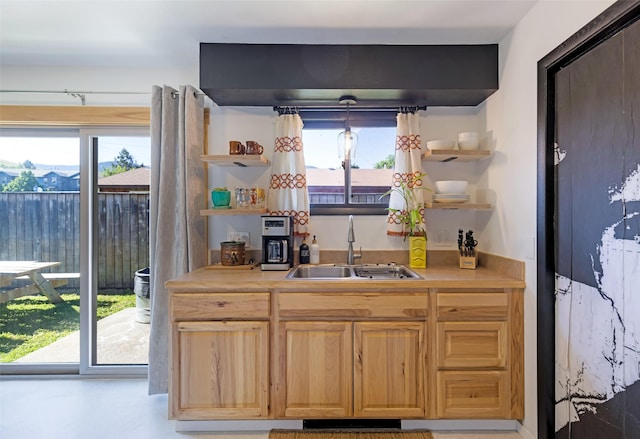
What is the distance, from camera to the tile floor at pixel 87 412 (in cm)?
201

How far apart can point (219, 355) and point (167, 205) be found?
1106 millimetres

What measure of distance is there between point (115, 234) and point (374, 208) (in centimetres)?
206

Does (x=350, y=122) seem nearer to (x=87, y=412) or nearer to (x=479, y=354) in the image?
(x=479, y=354)

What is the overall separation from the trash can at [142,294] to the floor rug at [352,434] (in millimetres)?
1435

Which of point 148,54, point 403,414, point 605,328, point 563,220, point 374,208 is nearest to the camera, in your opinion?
point 605,328

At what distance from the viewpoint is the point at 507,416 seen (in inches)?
77.4

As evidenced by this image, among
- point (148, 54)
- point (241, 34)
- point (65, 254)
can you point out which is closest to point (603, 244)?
point (241, 34)

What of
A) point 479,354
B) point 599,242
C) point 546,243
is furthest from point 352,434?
point 599,242

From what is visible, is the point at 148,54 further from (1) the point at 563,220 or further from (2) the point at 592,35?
(1) the point at 563,220

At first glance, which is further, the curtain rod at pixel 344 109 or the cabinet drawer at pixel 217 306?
the curtain rod at pixel 344 109

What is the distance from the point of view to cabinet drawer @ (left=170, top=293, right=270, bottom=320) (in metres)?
1.97

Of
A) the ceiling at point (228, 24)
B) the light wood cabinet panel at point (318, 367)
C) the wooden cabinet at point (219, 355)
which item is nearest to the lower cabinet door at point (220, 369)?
the wooden cabinet at point (219, 355)

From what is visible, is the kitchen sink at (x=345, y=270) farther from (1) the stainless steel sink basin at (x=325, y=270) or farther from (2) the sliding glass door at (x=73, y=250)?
(2) the sliding glass door at (x=73, y=250)

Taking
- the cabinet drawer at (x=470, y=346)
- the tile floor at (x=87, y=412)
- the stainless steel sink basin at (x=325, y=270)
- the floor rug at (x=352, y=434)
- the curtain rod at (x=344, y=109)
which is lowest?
the tile floor at (x=87, y=412)
